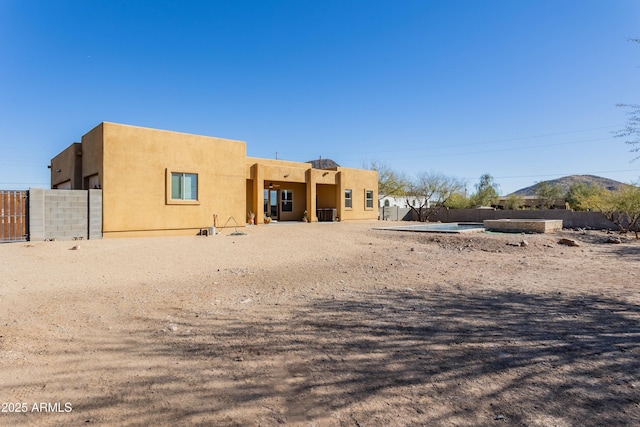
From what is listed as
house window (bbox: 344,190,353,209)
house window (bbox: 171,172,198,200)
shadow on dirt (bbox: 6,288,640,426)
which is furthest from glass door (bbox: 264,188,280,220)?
shadow on dirt (bbox: 6,288,640,426)

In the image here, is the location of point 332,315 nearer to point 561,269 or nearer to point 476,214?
point 561,269

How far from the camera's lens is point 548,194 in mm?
54875

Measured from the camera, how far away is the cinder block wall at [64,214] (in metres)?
13.0

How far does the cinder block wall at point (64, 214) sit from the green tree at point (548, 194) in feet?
176

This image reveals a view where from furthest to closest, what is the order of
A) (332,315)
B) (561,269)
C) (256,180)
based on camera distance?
(256,180)
(561,269)
(332,315)

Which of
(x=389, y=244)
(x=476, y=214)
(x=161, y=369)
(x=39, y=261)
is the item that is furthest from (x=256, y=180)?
Answer: (x=476, y=214)

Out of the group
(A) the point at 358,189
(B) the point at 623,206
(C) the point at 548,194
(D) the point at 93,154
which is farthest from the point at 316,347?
(C) the point at 548,194

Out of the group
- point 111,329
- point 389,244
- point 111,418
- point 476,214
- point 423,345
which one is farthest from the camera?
point 476,214

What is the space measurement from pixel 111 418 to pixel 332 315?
2961 mm

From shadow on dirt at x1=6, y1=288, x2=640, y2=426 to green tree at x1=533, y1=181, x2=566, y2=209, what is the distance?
5399cm

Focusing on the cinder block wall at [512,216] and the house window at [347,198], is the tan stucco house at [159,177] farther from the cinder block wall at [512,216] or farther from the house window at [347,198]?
the cinder block wall at [512,216]

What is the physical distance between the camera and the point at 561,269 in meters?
9.29

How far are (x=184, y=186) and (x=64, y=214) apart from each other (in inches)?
184

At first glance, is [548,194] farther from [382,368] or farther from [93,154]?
[382,368]
